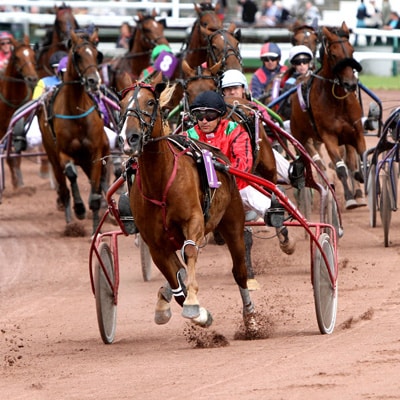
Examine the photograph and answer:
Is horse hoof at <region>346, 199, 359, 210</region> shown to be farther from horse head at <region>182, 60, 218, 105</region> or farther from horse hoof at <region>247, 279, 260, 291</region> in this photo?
horse head at <region>182, 60, 218, 105</region>

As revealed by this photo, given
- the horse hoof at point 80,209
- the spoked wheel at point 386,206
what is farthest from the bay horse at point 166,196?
the horse hoof at point 80,209

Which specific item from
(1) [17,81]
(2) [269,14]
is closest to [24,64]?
(1) [17,81]

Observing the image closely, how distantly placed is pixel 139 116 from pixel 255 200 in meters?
2.01

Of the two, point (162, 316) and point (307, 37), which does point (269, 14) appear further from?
point (162, 316)

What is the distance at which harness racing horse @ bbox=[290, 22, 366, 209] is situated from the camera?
1264cm

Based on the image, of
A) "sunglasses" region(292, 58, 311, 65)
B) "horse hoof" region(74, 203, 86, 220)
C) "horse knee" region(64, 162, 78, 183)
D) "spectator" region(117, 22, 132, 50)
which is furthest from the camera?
"spectator" region(117, 22, 132, 50)

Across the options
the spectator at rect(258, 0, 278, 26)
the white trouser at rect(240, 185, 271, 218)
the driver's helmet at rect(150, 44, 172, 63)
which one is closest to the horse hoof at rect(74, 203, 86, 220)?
the driver's helmet at rect(150, 44, 172, 63)

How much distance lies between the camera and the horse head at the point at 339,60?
12609 millimetres

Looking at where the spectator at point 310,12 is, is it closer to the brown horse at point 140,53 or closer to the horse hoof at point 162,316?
the brown horse at point 140,53

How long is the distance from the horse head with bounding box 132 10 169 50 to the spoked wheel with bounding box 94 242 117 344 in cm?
998

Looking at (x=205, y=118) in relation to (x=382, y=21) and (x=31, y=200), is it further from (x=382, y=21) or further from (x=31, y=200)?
(x=382, y=21)

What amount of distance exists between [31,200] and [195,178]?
365 inches

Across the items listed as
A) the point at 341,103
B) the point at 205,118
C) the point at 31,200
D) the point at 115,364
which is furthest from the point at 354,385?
the point at 31,200

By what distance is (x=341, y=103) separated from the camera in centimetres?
1280
